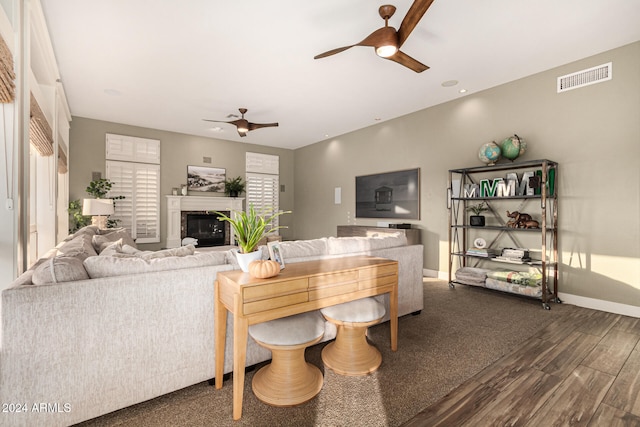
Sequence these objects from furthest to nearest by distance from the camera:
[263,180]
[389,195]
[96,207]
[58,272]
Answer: [263,180] → [389,195] → [96,207] → [58,272]

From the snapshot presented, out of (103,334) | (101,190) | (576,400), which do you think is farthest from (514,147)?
(101,190)

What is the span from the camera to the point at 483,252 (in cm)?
425

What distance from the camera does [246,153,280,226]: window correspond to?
26.8 ft

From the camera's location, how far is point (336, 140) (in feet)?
24.5

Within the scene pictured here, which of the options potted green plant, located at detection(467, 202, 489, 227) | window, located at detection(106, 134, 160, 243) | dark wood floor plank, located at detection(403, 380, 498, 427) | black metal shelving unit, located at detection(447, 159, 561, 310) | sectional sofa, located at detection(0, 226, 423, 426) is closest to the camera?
sectional sofa, located at detection(0, 226, 423, 426)

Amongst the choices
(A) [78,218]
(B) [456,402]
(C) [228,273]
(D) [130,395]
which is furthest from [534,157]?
(A) [78,218]

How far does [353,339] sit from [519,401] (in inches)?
41.4

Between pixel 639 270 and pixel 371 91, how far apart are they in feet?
12.9

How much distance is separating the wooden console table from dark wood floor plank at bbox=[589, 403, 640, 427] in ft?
3.93

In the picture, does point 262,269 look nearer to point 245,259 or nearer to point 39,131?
point 245,259

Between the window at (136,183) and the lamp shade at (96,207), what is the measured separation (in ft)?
4.04

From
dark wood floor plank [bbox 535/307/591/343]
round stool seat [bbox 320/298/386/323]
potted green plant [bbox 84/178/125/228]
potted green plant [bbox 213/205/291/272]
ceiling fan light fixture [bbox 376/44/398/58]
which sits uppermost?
ceiling fan light fixture [bbox 376/44/398/58]

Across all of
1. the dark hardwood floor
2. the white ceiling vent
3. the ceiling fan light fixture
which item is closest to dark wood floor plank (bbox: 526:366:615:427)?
the dark hardwood floor

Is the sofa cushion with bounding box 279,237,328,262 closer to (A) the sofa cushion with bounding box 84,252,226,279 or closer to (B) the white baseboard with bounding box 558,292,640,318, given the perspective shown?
(A) the sofa cushion with bounding box 84,252,226,279
